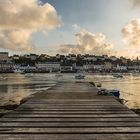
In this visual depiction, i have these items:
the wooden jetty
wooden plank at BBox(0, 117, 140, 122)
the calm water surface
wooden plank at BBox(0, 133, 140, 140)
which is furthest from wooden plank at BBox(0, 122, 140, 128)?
the calm water surface

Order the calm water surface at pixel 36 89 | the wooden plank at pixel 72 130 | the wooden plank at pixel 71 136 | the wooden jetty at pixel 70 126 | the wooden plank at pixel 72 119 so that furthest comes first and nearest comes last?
the calm water surface at pixel 36 89
the wooden plank at pixel 72 119
the wooden plank at pixel 72 130
the wooden jetty at pixel 70 126
the wooden plank at pixel 71 136

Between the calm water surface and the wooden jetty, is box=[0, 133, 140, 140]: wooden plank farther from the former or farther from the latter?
the calm water surface

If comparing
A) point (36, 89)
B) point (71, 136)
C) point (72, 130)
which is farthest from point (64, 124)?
point (36, 89)

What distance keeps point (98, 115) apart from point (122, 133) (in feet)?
17.2

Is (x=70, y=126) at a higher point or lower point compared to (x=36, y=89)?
higher

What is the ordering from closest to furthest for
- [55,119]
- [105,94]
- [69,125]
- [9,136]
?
[9,136], [69,125], [55,119], [105,94]

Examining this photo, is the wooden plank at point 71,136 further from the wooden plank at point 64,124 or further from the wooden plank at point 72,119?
the wooden plank at point 72,119

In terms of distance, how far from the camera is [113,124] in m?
16.1

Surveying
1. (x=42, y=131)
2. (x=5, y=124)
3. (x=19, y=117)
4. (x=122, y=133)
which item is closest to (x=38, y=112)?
(x=19, y=117)

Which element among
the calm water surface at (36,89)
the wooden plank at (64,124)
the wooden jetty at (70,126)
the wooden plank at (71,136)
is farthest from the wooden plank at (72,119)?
the calm water surface at (36,89)

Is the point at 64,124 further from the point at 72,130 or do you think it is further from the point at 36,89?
the point at 36,89

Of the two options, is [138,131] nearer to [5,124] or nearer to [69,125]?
[69,125]

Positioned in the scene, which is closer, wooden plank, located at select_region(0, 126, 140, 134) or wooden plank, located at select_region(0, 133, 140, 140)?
wooden plank, located at select_region(0, 133, 140, 140)

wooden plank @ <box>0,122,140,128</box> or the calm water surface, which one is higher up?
wooden plank @ <box>0,122,140,128</box>
